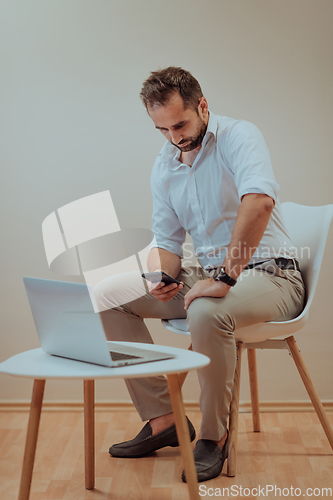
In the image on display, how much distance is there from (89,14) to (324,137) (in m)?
1.05

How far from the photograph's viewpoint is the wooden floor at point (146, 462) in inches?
47.8

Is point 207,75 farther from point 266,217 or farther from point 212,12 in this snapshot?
point 266,217

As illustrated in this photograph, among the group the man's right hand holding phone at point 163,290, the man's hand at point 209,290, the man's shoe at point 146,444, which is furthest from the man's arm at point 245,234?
the man's shoe at point 146,444

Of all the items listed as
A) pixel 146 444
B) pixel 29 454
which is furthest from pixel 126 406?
pixel 29 454

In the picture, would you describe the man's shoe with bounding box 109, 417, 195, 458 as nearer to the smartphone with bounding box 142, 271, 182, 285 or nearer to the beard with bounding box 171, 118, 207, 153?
the smartphone with bounding box 142, 271, 182, 285

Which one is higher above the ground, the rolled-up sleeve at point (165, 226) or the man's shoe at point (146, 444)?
the rolled-up sleeve at point (165, 226)

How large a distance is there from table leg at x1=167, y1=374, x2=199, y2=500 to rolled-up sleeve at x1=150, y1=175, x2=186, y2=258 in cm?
76

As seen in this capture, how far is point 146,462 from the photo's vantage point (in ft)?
4.56

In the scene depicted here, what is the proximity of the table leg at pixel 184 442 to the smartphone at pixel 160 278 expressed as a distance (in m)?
0.47

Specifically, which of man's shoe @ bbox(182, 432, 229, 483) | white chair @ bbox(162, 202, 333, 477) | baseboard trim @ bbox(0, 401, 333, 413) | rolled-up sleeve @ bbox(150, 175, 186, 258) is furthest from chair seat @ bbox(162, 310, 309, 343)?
baseboard trim @ bbox(0, 401, 333, 413)

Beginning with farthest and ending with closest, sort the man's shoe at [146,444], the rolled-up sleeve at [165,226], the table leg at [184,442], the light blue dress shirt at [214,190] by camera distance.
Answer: the rolled-up sleeve at [165,226], the man's shoe at [146,444], the light blue dress shirt at [214,190], the table leg at [184,442]

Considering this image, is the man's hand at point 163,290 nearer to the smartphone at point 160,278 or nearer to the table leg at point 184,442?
the smartphone at point 160,278

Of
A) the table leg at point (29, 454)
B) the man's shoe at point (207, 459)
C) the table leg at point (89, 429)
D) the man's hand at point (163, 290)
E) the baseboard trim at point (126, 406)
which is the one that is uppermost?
the man's hand at point (163, 290)

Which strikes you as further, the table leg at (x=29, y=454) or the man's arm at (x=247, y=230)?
the man's arm at (x=247, y=230)
